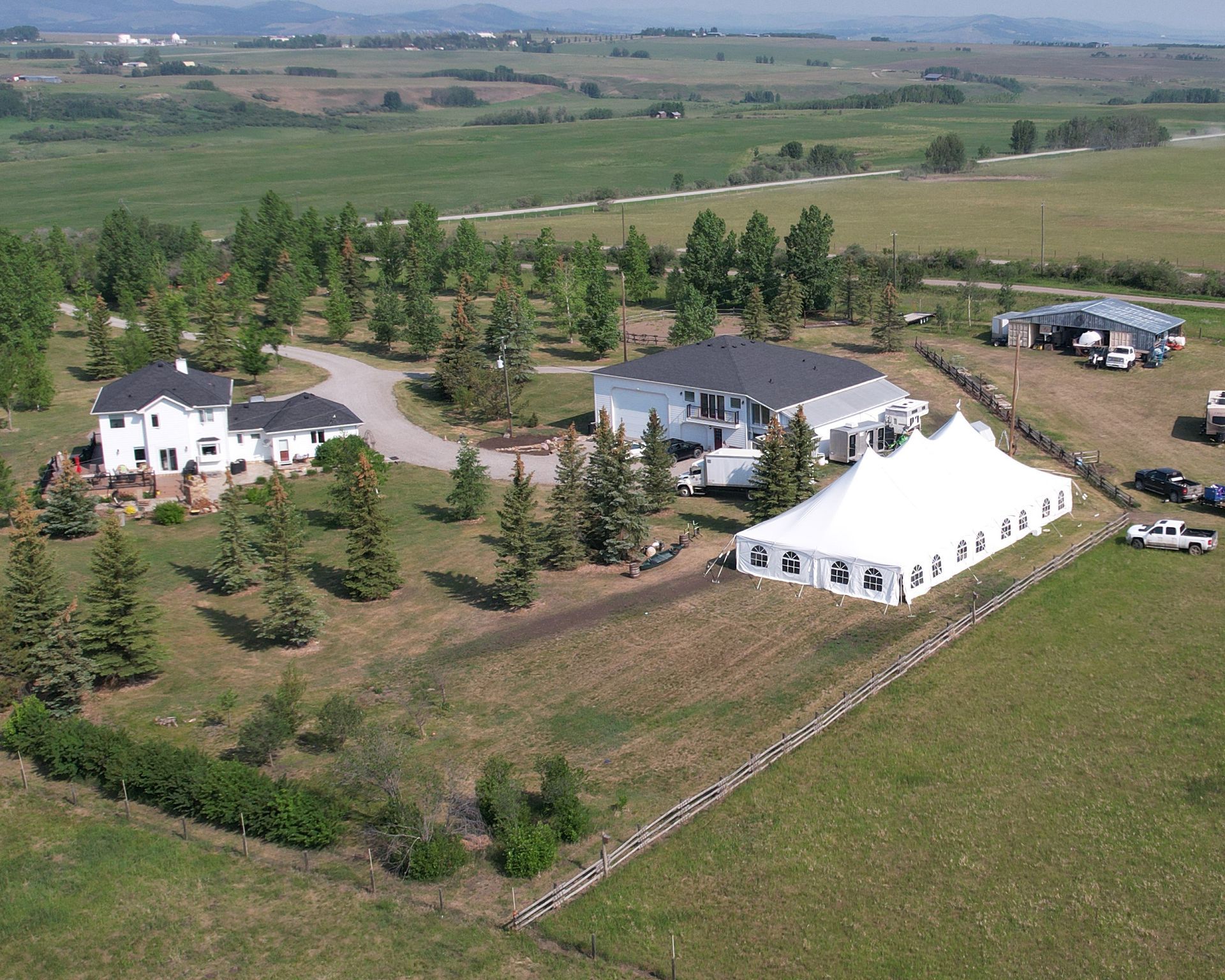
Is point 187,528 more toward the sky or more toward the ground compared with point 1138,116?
more toward the ground

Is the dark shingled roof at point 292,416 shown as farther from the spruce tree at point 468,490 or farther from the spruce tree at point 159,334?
the spruce tree at point 159,334

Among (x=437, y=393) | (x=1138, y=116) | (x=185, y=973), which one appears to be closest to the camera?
(x=185, y=973)

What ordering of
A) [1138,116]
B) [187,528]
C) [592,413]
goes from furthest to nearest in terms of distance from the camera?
[1138,116] → [592,413] → [187,528]

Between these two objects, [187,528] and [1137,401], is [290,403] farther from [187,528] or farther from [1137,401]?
[1137,401]

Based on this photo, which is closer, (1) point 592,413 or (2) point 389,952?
(2) point 389,952

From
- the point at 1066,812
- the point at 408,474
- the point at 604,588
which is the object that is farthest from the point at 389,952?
the point at 408,474

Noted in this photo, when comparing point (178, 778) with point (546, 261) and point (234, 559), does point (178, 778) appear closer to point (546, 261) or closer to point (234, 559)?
point (234, 559)
